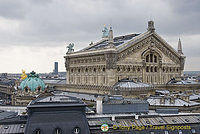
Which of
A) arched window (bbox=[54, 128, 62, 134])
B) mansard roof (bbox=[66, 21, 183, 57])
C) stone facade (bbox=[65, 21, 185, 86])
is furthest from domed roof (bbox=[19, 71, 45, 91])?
arched window (bbox=[54, 128, 62, 134])

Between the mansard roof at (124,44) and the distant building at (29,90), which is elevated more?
the mansard roof at (124,44)

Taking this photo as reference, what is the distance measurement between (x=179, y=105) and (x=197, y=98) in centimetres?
2222

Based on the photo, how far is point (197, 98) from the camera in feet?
343

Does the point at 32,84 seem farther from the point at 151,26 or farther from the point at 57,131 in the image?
the point at 57,131

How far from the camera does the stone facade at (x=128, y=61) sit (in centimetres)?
10344

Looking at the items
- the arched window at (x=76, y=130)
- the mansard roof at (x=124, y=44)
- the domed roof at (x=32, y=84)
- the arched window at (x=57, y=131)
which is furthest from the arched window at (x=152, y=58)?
the arched window at (x=57, y=131)

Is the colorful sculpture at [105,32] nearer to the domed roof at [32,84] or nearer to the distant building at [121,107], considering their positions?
the domed roof at [32,84]

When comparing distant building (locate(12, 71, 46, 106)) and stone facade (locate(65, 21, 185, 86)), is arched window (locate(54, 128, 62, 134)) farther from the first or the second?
distant building (locate(12, 71, 46, 106))

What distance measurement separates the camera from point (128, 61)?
107m

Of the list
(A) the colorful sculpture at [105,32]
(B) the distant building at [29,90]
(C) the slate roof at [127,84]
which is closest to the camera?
(C) the slate roof at [127,84]

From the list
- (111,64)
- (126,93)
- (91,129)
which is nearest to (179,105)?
(126,93)

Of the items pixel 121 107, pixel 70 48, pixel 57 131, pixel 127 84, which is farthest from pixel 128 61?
pixel 57 131

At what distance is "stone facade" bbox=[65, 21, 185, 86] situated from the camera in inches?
4072

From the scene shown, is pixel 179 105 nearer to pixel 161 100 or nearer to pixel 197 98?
pixel 161 100
